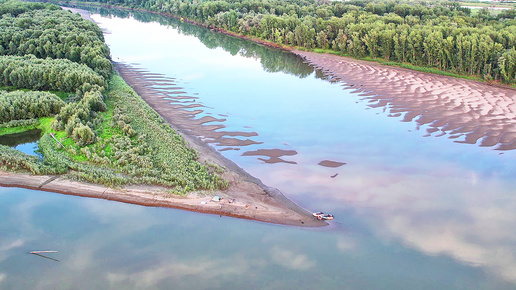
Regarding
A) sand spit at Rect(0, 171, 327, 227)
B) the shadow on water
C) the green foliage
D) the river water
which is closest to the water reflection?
the river water

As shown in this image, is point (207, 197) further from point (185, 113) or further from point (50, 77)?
point (50, 77)

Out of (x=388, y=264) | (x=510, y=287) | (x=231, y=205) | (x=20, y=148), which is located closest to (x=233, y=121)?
(x=231, y=205)

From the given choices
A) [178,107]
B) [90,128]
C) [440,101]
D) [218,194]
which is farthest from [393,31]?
[90,128]

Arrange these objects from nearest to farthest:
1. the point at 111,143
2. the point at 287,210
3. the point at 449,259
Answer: the point at 449,259 → the point at 287,210 → the point at 111,143

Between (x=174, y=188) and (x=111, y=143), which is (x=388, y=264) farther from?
(x=111, y=143)

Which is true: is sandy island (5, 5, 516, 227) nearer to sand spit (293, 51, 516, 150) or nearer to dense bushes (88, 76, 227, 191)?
sand spit (293, 51, 516, 150)

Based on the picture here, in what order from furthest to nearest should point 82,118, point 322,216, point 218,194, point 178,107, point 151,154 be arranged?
point 178,107 → point 82,118 → point 151,154 → point 218,194 → point 322,216
